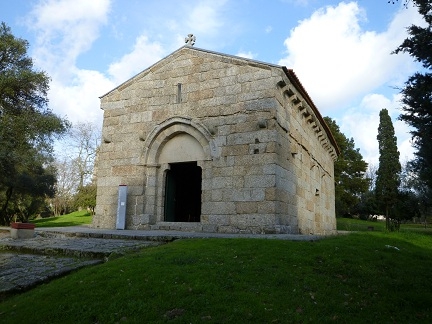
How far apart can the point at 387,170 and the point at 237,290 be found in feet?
82.0

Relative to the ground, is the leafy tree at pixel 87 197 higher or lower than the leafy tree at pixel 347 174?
lower

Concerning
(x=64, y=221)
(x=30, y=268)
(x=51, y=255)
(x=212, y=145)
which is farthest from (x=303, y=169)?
(x=64, y=221)

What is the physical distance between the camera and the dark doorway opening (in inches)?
492

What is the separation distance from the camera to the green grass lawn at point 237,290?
156 inches

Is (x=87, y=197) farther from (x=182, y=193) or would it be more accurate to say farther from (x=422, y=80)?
(x=422, y=80)

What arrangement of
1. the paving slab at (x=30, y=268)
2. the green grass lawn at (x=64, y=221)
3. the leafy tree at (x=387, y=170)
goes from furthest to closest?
the leafy tree at (x=387, y=170)
the green grass lawn at (x=64, y=221)
the paving slab at (x=30, y=268)

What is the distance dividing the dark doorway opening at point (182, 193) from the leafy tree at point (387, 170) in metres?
15.0

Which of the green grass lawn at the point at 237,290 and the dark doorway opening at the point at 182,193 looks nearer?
the green grass lawn at the point at 237,290

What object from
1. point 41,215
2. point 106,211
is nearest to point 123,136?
point 106,211

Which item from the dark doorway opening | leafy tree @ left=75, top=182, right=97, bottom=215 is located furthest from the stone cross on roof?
leafy tree @ left=75, top=182, right=97, bottom=215

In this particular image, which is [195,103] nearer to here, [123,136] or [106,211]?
[123,136]

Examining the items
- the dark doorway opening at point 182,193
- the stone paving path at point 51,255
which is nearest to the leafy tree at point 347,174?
the dark doorway opening at point 182,193

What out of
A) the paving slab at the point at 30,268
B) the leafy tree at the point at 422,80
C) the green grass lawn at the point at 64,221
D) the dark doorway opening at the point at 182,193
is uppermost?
the leafy tree at the point at 422,80

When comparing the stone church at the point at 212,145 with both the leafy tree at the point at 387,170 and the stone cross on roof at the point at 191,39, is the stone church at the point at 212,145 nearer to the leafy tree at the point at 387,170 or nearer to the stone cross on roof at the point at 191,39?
the stone cross on roof at the point at 191,39
